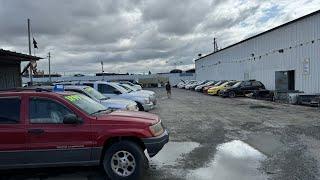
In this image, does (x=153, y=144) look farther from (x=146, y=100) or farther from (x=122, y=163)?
(x=146, y=100)

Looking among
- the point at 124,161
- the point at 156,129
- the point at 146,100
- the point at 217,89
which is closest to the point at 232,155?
the point at 156,129

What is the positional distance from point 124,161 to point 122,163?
0.05m

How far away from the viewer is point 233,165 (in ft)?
29.4

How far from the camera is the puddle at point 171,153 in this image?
9250 millimetres

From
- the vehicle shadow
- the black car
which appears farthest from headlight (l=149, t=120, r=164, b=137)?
the black car

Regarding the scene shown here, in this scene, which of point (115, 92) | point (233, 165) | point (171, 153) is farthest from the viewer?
point (115, 92)

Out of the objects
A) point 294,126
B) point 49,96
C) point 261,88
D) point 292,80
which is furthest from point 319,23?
point 49,96

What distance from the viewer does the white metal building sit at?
3152cm

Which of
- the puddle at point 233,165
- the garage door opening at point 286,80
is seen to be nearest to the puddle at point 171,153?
the puddle at point 233,165

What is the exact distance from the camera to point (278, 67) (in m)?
39.1

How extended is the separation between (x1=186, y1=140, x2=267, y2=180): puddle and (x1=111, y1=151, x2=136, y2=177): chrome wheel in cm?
108

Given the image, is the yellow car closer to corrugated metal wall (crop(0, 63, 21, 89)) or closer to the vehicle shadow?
corrugated metal wall (crop(0, 63, 21, 89))

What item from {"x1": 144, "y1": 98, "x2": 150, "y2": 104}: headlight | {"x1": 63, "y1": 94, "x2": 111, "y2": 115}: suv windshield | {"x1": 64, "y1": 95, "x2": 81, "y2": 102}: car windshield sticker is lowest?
{"x1": 144, "y1": 98, "x2": 150, "y2": 104}: headlight

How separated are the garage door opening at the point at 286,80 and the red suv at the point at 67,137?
100ft
